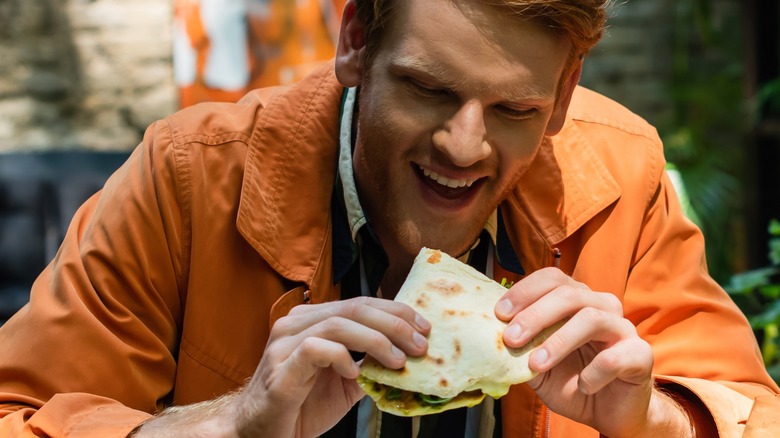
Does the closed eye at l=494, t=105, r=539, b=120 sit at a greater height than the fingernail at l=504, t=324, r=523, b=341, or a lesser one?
greater

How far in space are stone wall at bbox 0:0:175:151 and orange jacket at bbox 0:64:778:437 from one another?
249 centimetres

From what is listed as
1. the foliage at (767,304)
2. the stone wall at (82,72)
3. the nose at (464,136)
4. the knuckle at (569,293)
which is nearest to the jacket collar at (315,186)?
the nose at (464,136)

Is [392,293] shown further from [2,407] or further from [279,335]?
[2,407]

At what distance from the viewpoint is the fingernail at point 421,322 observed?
1.67m

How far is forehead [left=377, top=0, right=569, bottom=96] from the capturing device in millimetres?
1811

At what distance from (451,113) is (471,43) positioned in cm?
13

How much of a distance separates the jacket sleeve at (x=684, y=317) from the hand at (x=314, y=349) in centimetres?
71

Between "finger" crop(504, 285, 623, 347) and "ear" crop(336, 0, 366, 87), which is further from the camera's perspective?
"ear" crop(336, 0, 366, 87)

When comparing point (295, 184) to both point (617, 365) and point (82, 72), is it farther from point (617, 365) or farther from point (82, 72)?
point (82, 72)

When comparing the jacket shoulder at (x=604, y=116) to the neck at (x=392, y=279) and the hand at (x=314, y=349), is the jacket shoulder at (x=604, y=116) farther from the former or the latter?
the hand at (x=314, y=349)

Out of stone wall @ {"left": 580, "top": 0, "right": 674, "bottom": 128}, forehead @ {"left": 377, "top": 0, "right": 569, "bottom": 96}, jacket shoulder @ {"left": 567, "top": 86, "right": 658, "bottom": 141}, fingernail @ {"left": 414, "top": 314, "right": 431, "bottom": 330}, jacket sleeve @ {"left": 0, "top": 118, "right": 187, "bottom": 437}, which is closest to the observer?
fingernail @ {"left": 414, "top": 314, "right": 431, "bottom": 330}

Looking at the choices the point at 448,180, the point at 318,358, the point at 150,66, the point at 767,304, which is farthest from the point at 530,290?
the point at 150,66

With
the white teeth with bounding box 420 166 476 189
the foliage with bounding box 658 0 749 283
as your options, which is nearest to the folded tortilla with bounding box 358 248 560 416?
the white teeth with bounding box 420 166 476 189

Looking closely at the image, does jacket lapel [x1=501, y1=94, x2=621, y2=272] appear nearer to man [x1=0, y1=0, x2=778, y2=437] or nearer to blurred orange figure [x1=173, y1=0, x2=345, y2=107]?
man [x1=0, y1=0, x2=778, y2=437]
